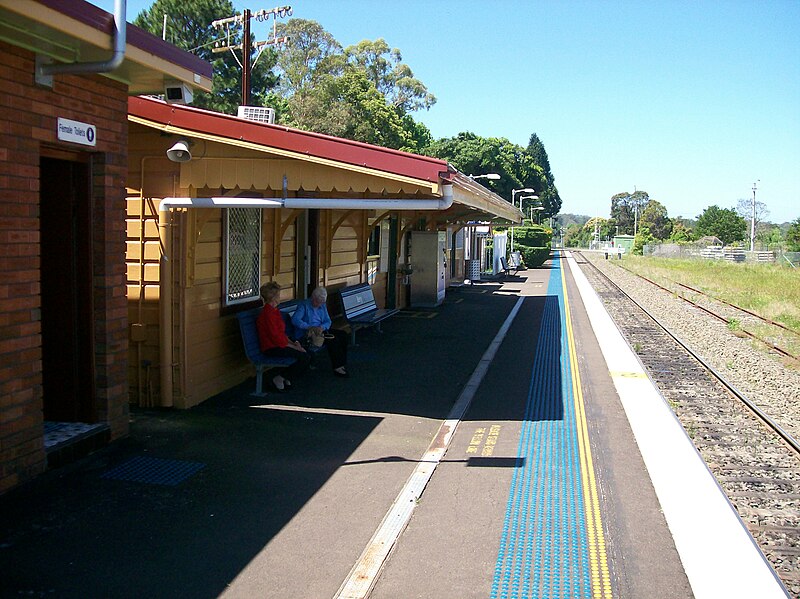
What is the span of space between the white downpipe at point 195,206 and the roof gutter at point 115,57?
1980mm

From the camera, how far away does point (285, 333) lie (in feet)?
27.5

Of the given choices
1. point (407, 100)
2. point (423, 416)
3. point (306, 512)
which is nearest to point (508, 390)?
point (423, 416)

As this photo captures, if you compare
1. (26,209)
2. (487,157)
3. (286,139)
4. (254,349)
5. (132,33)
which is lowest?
(254,349)

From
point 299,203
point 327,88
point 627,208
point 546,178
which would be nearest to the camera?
point 299,203

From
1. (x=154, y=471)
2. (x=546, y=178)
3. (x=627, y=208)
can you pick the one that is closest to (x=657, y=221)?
(x=627, y=208)

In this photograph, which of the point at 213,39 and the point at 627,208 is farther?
the point at 627,208

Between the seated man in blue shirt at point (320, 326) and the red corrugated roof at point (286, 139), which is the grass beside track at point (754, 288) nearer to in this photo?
the seated man in blue shirt at point (320, 326)

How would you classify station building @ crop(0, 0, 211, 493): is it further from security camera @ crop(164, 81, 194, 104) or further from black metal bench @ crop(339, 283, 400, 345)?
black metal bench @ crop(339, 283, 400, 345)

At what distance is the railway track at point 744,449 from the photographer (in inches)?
195

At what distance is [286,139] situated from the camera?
7.02 m

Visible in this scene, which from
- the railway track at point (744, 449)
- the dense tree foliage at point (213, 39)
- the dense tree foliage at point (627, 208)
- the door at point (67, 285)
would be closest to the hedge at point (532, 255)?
the dense tree foliage at point (213, 39)

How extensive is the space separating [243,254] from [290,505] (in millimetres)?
4144

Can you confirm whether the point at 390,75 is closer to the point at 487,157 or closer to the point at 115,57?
the point at 487,157

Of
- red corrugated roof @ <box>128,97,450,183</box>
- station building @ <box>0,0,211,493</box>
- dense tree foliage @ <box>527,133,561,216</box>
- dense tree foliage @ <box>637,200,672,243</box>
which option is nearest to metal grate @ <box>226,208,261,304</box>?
red corrugated roof @ <box>128,97,450,183</box>
